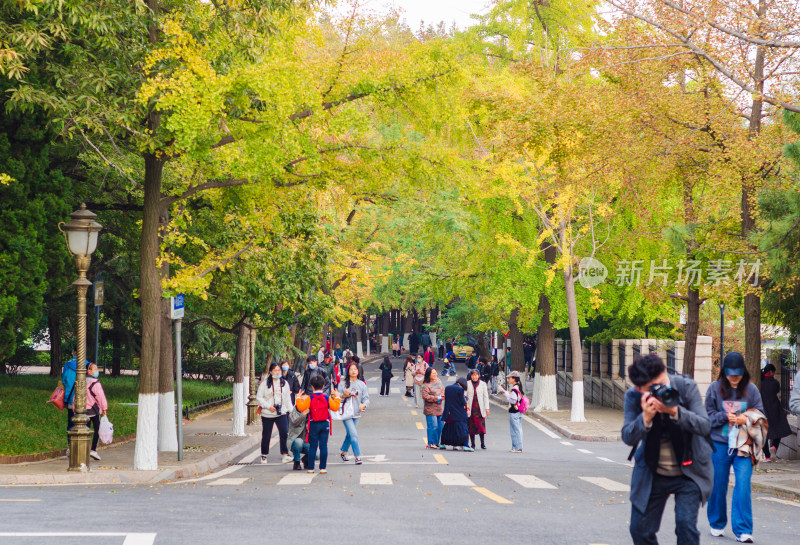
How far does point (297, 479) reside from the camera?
15094 millimetres

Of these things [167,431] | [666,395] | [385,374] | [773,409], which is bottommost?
[385,374]

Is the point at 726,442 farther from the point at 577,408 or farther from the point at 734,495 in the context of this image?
the point at 577,408

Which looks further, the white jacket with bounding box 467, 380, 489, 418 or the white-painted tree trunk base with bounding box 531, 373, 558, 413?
the white-painted tree trunk base with bounding box 531, 373, 558, 413

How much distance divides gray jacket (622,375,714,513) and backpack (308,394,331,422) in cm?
968

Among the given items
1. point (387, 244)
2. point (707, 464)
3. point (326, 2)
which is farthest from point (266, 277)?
point (387, 244)

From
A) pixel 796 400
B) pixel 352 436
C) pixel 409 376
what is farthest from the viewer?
pixel 409 376

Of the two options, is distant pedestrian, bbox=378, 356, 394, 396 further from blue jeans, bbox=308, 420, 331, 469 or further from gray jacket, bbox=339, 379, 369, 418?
blue jeans, bbox=308, 420, 331, 469

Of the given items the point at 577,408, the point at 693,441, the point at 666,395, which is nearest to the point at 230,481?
the point at 693,441

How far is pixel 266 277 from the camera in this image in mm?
22047

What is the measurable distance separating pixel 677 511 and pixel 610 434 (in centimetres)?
1936

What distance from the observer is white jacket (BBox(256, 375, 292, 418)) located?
18.6 m

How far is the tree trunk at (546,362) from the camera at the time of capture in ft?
109

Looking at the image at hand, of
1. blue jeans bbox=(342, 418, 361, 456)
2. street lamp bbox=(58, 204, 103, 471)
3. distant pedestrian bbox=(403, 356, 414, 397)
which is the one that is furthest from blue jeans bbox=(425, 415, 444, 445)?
distant pedestrian bbox=(403, 356, 414, 397)

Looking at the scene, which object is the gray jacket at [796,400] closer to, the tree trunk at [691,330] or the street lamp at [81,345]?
the street lamp at [81,345]
